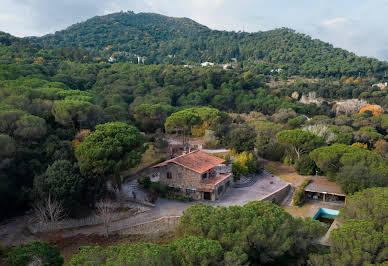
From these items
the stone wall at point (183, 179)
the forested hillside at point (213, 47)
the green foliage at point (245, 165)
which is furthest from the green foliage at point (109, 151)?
the forested hillside at point (213, 47)

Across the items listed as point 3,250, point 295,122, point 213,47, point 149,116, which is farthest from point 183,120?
point 213,47

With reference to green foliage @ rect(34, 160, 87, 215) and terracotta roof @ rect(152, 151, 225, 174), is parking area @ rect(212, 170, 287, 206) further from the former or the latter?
green foliage @ rect(34, 160, 87, 215)

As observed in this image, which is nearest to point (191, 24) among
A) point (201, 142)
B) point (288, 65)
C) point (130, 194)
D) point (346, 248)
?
point (288, 65)

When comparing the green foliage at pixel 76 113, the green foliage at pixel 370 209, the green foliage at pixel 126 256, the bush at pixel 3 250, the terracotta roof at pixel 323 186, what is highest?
the green foliage at pixel 76 113

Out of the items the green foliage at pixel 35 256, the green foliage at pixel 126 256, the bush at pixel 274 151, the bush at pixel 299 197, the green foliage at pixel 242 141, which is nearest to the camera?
the green foliage at pixel 126 256

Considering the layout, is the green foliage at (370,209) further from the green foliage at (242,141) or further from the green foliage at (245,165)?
the green foliage at (242,141)

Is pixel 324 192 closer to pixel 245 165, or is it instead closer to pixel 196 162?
pixel 245 165

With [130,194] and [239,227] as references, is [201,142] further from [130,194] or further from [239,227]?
[239,227]
